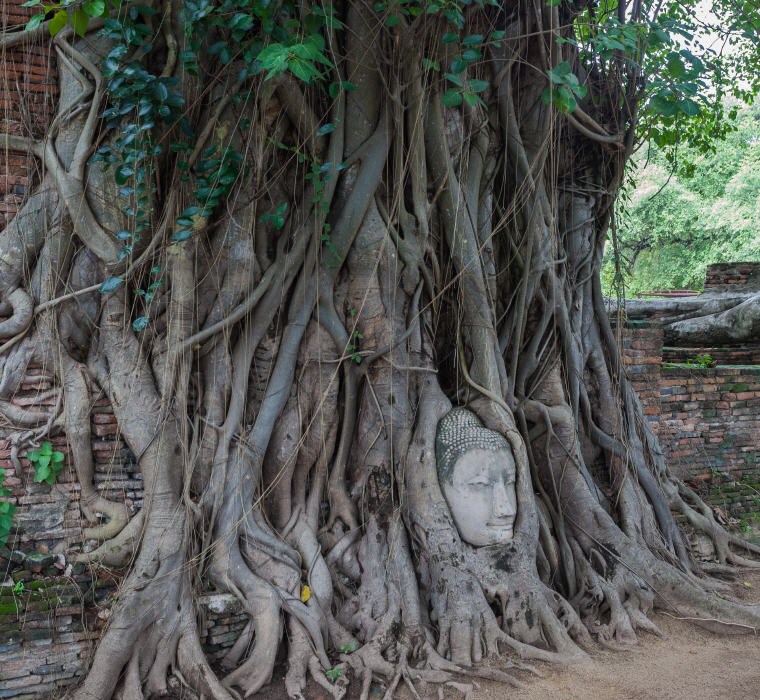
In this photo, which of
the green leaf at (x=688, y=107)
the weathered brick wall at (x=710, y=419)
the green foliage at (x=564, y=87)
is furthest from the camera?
the weathered brick wall at (x=710, y=419)

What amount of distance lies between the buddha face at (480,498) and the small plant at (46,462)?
6.32 feet

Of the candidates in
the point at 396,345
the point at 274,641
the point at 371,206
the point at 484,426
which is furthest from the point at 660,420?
the point at 274,641

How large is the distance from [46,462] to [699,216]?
1477 cm

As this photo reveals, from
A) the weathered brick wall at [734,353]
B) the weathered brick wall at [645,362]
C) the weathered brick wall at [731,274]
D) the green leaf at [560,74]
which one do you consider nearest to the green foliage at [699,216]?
the weathered brick wall at [731,274]

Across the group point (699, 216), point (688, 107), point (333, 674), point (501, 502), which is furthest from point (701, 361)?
point (699, 216)

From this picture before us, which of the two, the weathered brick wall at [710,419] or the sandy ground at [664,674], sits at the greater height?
the weathered brick wall at [710,419]

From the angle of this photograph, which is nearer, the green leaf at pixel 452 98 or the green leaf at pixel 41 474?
the green leaf at pixel 41 474

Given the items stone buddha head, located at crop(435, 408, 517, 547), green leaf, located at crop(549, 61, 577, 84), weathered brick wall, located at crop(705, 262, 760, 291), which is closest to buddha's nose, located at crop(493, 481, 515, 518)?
stone buddha head, located at crop(435, 408, 517, 547)

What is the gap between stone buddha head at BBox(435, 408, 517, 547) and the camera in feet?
11.4

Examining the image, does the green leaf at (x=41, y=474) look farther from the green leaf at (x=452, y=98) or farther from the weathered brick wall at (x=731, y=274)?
the weathered brick wall at (x=731, y=274)

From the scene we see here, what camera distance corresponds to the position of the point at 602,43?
11.4 feet

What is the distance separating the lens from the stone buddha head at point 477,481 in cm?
349

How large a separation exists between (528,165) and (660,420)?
2.62 metres

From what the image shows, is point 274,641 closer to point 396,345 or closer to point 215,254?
point 396,345
